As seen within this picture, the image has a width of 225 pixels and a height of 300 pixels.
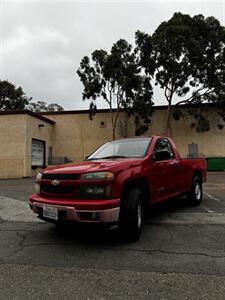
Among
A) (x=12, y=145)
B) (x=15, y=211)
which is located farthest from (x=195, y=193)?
(x=12, y=145)

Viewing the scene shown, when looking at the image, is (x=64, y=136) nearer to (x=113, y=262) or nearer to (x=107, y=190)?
(x=107, y=190)

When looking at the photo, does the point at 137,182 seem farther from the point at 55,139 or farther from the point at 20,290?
the point at 55,139

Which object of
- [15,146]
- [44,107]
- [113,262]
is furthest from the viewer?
[44,107]

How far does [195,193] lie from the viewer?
8219 millimetres

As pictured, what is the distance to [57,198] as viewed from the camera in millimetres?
4891

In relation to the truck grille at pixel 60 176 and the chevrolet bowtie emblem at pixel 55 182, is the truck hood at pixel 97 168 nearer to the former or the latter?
the truck grille at pixel 60 176

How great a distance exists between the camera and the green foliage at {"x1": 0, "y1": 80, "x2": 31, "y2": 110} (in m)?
42.7

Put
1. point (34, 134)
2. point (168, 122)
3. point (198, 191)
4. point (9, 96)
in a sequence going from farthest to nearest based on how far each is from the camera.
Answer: point (9, 96)
point (168, 122)
point (34, 134)
point (198, 191)

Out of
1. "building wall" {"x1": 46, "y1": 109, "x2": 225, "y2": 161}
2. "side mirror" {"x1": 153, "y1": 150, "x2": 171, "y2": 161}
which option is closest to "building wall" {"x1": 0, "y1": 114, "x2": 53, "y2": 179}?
"building wall" {"x1": 46, "y1": 109, "x2": 225, "y2": 161}

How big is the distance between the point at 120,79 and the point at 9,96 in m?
25.8

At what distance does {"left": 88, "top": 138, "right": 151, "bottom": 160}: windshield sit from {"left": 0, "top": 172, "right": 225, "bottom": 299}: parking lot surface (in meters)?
1.52

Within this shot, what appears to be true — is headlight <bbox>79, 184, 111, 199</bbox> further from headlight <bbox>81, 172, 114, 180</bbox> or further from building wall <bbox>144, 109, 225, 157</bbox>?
building wall <bbox>144, 109, 225, 157</bbox>

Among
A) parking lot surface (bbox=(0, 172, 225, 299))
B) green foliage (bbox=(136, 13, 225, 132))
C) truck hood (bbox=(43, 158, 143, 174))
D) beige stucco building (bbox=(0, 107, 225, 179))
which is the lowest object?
parking lot surface (bbox=(0, 172, 225, 299))

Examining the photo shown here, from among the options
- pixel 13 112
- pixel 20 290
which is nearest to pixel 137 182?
pixel 20 290
